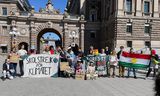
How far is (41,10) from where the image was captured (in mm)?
57938

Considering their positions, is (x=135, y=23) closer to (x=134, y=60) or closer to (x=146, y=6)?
(x=146, y=6)

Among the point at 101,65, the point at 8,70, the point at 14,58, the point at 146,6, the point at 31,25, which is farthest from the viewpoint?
the point at 31,25

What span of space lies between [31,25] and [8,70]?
3984cm

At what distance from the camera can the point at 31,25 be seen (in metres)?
55.2

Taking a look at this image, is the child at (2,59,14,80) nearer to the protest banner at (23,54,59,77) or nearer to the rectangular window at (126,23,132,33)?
the protest banner at (23,54,59,77)

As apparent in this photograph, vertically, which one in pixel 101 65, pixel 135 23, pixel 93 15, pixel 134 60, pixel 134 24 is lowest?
pixel 101 65

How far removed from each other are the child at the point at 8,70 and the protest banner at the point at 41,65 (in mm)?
814

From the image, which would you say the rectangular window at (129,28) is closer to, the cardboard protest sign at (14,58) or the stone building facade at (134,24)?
the stone building facade at (134,24)

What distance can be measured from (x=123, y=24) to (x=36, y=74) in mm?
32359


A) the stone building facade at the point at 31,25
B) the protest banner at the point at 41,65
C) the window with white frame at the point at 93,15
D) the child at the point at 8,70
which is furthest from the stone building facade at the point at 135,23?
the child at the point at 8,70

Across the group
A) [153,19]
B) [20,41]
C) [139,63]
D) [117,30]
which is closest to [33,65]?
[139,63]

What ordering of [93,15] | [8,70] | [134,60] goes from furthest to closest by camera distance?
1. [93,15]
2. [134,60]
3. [8,70]

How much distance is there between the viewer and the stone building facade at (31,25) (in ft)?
178

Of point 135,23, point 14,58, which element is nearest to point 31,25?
point 135,23
